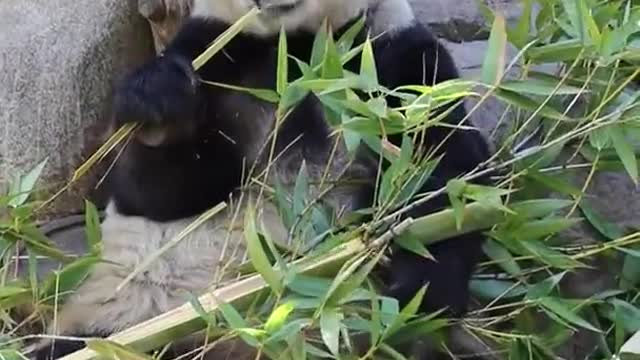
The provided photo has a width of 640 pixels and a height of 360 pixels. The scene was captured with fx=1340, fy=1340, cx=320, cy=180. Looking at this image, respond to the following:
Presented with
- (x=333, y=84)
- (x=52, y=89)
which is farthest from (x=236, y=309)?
(x=52, y=89)

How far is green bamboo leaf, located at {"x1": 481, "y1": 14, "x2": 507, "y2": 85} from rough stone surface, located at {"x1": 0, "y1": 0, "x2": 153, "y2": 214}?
3.88ft

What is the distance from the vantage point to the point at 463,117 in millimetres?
2094

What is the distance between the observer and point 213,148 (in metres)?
2.19

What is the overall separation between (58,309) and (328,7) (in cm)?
63

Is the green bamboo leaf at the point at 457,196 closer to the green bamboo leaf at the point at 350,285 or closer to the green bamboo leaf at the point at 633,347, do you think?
the green bamboo leaf at the point at 350,285

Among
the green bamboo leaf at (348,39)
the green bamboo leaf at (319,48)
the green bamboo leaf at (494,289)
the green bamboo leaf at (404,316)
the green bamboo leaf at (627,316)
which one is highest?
the green bamboo leaf at (319,48)

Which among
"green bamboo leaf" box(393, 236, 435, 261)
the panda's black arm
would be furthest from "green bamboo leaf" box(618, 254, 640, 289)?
"green bamboo leaf" box(393, 236, 435, 261)

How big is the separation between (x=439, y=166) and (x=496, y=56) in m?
0.28

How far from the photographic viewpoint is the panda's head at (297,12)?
204 cm

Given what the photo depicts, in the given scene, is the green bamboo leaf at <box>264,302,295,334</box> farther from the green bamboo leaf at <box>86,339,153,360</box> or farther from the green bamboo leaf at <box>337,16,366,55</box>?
the green bamboo leaf at <box>337,16,366,55</box>

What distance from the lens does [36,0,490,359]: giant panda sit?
207cm

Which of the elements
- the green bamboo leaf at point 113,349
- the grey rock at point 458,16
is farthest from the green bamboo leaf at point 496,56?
the grey rock at point 458,16

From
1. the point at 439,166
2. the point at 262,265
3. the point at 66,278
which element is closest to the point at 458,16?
the point at 439,166

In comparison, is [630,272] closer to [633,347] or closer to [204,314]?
[633,347]
